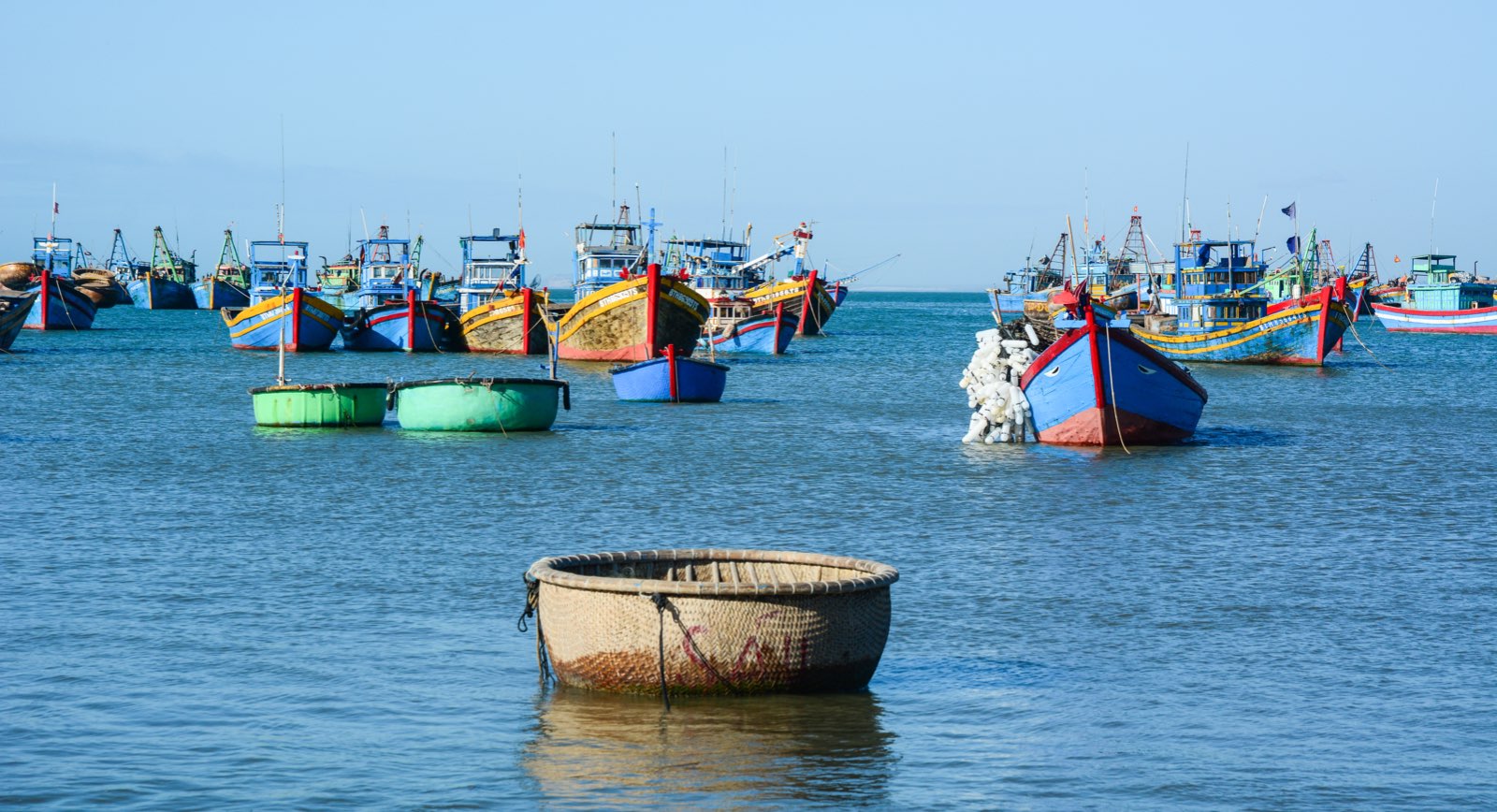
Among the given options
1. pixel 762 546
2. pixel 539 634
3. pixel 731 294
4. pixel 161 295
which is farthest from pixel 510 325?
pixel 161 295

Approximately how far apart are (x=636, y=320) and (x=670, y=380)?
15.2m

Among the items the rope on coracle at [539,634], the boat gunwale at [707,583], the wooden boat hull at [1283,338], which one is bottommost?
the rope on coracle at [539,634]

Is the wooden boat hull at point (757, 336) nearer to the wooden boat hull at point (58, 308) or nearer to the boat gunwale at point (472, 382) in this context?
the wooden boat hull at point (58, 308)

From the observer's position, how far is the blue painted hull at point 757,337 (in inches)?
2980

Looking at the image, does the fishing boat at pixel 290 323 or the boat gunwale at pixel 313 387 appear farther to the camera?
the fishing boat at pixel 290 323

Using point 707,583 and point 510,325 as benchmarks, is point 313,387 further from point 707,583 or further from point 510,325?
point 510,325

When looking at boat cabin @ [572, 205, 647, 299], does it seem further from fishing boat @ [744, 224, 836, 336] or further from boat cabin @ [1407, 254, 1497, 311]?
boat cabin @ [1407, 254, 1497, 311]

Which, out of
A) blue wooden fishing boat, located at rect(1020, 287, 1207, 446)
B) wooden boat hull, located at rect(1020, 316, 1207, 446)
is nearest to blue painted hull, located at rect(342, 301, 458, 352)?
wooden boat hull, located at rect(1020, 316, 1207, 446)

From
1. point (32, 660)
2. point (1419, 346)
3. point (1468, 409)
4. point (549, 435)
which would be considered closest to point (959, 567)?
point (32, 660)

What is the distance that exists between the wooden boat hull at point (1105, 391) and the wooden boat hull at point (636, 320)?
83.6ft

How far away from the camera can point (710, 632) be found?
36.4 feet

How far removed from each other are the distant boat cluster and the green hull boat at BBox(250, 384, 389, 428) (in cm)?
1201

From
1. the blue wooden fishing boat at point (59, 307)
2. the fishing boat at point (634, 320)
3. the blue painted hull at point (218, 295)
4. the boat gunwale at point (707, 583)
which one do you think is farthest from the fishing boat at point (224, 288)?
the boat gunwale at point (707, 583)

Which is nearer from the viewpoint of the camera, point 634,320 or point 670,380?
point 670,380
